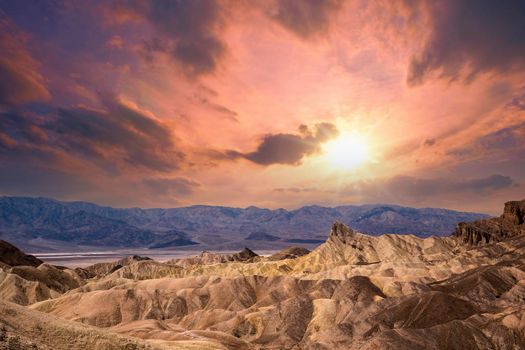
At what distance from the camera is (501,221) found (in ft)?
531

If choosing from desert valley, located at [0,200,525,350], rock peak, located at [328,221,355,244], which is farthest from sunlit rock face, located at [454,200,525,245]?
→ rock peak, located at [328,221,355,244]

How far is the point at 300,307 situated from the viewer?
8225cm

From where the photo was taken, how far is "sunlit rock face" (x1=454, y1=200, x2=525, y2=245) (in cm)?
15275

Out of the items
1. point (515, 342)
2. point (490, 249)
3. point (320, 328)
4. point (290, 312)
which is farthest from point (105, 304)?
point (490, 249)

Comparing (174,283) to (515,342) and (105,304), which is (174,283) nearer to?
(105,304)

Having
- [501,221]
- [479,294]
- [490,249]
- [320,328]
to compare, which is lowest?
[320,328]

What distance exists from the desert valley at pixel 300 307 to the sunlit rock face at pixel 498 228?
3.18 feet

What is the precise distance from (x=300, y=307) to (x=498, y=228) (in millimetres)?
114248

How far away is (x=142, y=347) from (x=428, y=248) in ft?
457

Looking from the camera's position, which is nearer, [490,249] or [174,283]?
[174,283]

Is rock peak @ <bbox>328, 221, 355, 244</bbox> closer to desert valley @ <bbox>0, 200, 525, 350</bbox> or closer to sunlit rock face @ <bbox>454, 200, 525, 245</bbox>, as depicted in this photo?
desert valley @ <bbox>0, 200, 525, 350</bbox>

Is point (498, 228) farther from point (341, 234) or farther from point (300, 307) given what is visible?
point (300, 307)

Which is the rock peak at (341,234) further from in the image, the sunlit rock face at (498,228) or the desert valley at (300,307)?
the sunlit rock face at (498,228)

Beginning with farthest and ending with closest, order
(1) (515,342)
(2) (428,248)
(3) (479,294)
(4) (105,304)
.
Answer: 1. (2) (428,248)
2. (4) (105,304)
3. (3) (479,294)
4. (1) (515,342)
